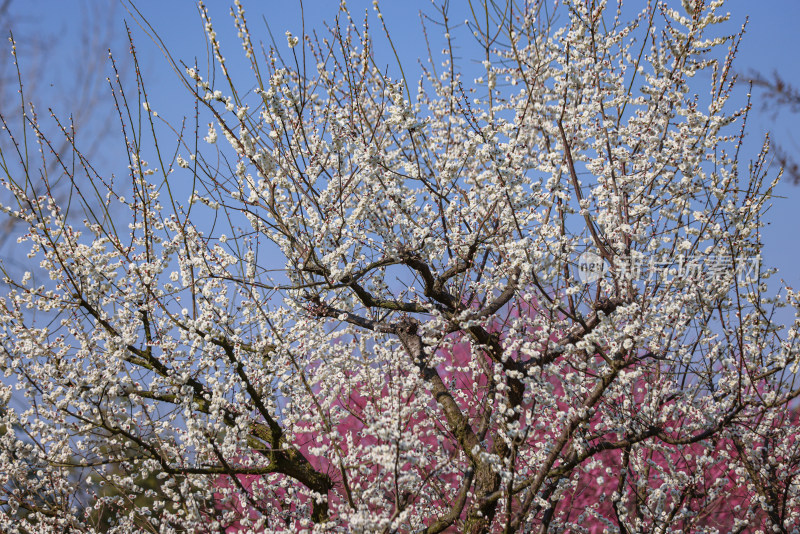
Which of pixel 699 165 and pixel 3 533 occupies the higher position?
pixel 699 165

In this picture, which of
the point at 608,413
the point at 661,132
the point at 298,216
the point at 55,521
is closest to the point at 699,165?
the point at 661,132

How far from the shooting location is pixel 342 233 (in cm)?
468

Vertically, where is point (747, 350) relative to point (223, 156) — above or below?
below

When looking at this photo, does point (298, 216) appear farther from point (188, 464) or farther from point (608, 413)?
point (608, 413)

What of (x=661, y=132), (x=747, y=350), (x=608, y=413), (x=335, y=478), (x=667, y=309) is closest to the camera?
(x=667, y=309)

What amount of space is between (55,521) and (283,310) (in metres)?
2.56

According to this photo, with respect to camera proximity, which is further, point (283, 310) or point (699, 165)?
point (283, 310)

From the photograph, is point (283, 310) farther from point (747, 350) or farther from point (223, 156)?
point (747, 350)

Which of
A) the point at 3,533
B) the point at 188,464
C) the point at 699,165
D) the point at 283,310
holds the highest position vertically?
the point at 699,165

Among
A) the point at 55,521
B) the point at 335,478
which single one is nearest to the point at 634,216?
the point at 335,478

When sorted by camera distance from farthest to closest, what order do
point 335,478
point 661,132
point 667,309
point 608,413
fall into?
point 335,478 → point 608,413 → point 661,132 → point 667,309

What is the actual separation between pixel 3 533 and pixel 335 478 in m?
2.80

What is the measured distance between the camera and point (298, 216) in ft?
15.3

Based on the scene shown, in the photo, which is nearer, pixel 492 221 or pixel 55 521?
pixel 55 521
